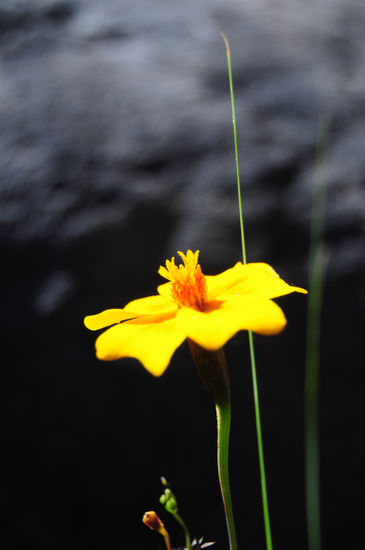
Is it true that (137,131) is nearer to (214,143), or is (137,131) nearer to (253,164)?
(214,143)

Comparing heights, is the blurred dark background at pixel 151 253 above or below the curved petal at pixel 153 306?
above

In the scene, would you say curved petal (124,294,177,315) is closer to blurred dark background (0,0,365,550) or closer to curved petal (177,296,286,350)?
curved petal (177,296,286,350)

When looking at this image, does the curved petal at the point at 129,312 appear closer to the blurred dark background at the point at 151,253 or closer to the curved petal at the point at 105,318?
the curved petal at the point at 105,318

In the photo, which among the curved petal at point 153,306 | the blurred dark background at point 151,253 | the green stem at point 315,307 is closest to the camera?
the curved petal at point 153,306

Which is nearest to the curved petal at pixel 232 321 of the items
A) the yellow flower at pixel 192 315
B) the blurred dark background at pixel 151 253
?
the yellow flower at pixel 192 315

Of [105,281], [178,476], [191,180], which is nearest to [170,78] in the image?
[191,180]

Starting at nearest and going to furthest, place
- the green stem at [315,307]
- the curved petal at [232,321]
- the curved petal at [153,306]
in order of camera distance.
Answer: the curved petal at [232,321] < the curved petal at [153,306] < the green stem at [315,307]

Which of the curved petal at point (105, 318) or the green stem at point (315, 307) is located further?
the green stem at point (315, 307)

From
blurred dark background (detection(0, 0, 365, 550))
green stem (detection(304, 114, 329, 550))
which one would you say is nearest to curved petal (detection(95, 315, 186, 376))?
green stem (detection(304, 114, 329, 550))
